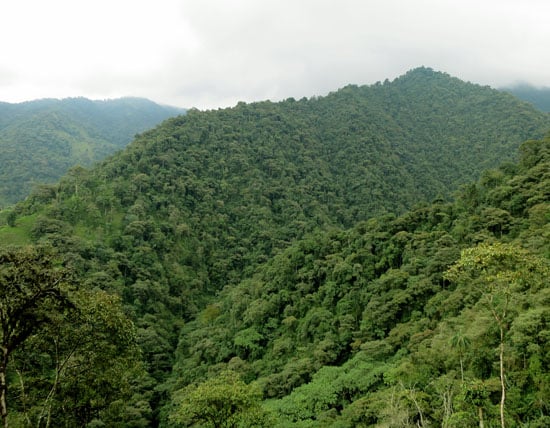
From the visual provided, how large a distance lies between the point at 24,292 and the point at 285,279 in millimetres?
46815

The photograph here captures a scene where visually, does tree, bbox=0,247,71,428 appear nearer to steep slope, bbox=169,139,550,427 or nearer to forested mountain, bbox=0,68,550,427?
forested mountain, bbox=0,68,550,427

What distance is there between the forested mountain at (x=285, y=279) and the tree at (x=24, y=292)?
0.39ft

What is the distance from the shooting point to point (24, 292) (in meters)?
12.0

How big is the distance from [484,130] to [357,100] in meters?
48.1

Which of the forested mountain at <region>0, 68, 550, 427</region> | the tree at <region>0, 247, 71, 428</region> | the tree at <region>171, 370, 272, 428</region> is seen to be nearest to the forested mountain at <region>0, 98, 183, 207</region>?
the forested mountain at <region>0, 68, 550, 427</region>

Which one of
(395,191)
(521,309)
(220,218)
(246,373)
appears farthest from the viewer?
(395,191)

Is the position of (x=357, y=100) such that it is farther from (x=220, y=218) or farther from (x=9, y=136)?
(x=9, y=136)

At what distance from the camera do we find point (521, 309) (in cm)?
2592

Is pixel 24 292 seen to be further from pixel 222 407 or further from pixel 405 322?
pixel 405 322

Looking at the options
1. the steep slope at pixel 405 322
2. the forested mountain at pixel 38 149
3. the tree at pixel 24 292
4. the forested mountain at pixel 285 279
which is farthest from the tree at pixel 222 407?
the forested mountain at pixel 38 149

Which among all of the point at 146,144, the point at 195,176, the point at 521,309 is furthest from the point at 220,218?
the point at 521,309

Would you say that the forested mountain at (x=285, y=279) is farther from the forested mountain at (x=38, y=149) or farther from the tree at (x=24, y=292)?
the forested mountain at (x=38, y=149)

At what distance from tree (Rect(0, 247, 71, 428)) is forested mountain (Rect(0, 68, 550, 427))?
12cm

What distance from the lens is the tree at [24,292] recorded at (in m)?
11.7
